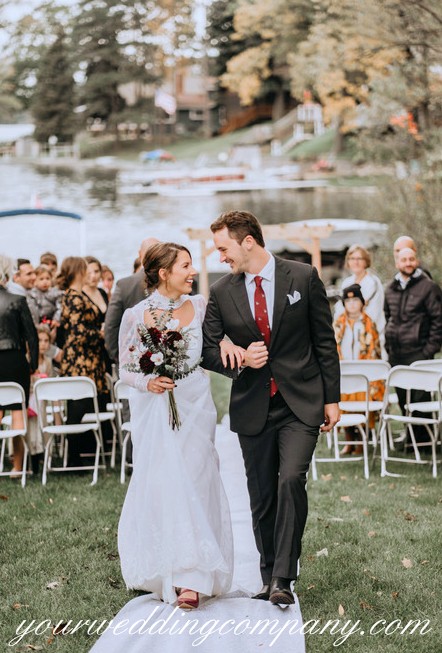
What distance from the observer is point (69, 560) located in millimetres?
5809

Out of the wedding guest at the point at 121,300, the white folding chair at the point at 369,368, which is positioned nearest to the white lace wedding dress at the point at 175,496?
the wedding guest at the point at 121,300

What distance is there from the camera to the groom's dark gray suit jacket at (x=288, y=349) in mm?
4855

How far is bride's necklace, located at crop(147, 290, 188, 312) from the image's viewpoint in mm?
5094

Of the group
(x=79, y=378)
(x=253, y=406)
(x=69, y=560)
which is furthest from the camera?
(x=79, y=378)

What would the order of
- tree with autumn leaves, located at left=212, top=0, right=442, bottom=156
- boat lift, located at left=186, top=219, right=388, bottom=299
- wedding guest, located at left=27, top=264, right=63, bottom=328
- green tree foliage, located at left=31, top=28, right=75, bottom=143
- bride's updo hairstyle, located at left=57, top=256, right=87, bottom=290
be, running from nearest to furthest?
bride's updo hairstyle, located at left=57, top=256, right=87, bottom=290
wedding guest, located at left=27, top=264, right=63, bottom=328
tree with autumn leaves, located at left=212, top=0, right=442, bottom=156
boat lift, located at left=186, top=219, right=388, bottom=299
green tree foliage, located at left=31, top=28, right=75, bottom=143

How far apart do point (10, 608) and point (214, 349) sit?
1.73 metres

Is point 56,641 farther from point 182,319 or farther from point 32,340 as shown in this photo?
point 32,340

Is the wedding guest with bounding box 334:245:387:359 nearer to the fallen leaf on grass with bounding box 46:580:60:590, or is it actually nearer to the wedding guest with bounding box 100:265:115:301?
the wedding guest with bounding box 100:265:115:301

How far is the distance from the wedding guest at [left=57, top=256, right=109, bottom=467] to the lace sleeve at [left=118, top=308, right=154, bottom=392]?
128 inches

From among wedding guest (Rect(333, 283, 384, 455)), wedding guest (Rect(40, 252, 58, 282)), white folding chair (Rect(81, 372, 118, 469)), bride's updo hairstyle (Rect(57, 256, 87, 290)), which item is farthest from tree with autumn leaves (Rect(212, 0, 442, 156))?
white folding chair (Rect(81, 372, 118, 469))

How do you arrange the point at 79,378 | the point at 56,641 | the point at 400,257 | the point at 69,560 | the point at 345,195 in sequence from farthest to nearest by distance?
the point at 345,195, the point at 400,257, the point at 79,378, the point at 69,560, the point at 56,641

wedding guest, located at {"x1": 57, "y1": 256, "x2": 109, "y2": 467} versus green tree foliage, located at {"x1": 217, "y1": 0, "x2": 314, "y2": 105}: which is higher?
green tree foliage, located at {"x1": 217, "y1": 0, "x2": 314, "y2": 105}

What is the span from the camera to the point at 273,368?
4.88 m

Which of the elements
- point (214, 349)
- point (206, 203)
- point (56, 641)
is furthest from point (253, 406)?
point (206, 203)
